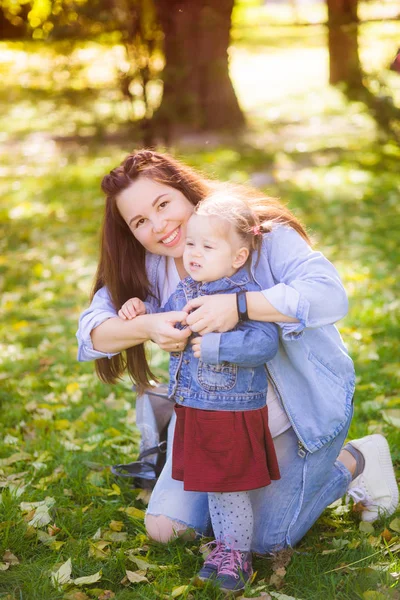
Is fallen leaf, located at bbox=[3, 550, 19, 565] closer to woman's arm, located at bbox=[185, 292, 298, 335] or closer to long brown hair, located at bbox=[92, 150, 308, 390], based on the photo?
long brown hair, located at bbox=[92, 150, 308, 390]

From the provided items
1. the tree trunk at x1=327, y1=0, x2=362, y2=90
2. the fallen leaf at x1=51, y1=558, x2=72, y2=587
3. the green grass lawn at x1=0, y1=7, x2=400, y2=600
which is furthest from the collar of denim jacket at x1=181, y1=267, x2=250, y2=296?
the tree trunk at x1=327, y1=0, x2=362, y2=90

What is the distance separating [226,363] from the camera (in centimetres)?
243

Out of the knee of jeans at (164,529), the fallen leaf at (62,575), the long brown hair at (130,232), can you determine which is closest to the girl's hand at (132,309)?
A: the long brown hair at (130,232)

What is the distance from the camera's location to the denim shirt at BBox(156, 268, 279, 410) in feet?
7.72

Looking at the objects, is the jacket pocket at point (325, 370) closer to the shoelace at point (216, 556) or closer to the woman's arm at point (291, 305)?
the woman's arm at point (291, 305)

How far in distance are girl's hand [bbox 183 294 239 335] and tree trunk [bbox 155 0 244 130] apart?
22.0 ft

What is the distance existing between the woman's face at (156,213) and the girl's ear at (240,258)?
32cm

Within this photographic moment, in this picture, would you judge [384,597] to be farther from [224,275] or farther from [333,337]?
[224,275]

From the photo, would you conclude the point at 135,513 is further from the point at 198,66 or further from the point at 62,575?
the point at 198,66

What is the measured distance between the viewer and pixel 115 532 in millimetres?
2896

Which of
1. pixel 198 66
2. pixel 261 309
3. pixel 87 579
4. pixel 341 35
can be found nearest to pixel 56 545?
pixel 87 579

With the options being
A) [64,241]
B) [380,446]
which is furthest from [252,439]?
[64,241]

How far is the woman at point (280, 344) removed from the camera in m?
2.59

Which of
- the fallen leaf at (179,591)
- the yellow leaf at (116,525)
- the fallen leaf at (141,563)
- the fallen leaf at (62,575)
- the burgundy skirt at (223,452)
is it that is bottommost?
the yellow leaf at (116,525)
